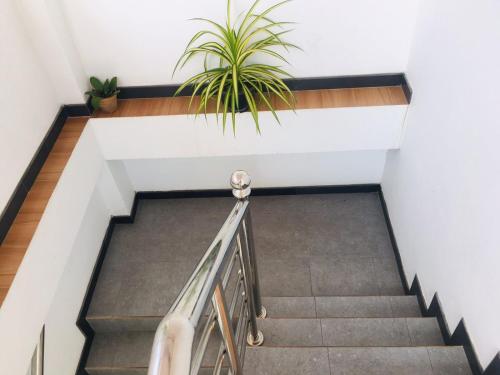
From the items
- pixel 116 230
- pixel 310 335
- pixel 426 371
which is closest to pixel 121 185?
pixel 116 230

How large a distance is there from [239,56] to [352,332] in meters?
1.86

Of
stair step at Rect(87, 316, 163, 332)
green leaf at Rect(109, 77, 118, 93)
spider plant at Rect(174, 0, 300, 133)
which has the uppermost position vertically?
spider plant at Rect(174, 0, 300, 133)

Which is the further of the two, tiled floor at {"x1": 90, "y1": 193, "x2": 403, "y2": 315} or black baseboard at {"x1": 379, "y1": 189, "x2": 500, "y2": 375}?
tiled floor at {"x1": 90, "y1": 193, "x2": 403, "y2": 315}

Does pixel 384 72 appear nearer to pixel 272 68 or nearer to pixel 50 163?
pixel 272 68

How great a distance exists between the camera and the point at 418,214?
2756 mm

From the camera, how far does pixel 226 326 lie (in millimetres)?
1321

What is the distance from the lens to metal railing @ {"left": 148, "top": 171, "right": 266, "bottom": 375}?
80 centimetres

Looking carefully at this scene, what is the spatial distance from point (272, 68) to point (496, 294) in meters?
1.83

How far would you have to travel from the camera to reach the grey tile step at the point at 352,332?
93.5 inches

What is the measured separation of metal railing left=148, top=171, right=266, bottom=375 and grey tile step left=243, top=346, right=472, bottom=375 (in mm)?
250

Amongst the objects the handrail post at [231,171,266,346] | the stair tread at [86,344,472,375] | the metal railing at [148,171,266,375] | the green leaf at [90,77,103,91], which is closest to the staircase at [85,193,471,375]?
the stair tread at [86,344,472,375]

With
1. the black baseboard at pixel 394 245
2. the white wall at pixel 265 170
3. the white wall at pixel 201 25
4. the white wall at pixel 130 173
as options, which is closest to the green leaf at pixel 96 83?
the white wall at pixel 201 25

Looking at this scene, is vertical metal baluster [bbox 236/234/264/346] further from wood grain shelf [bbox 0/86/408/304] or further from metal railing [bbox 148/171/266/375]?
wood grain shelf [bbox 0/86/408/304]

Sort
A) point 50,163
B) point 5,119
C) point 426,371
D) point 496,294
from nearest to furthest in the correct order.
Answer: point 496,294 < point 426,371 < point 5,119 < point 50,163
